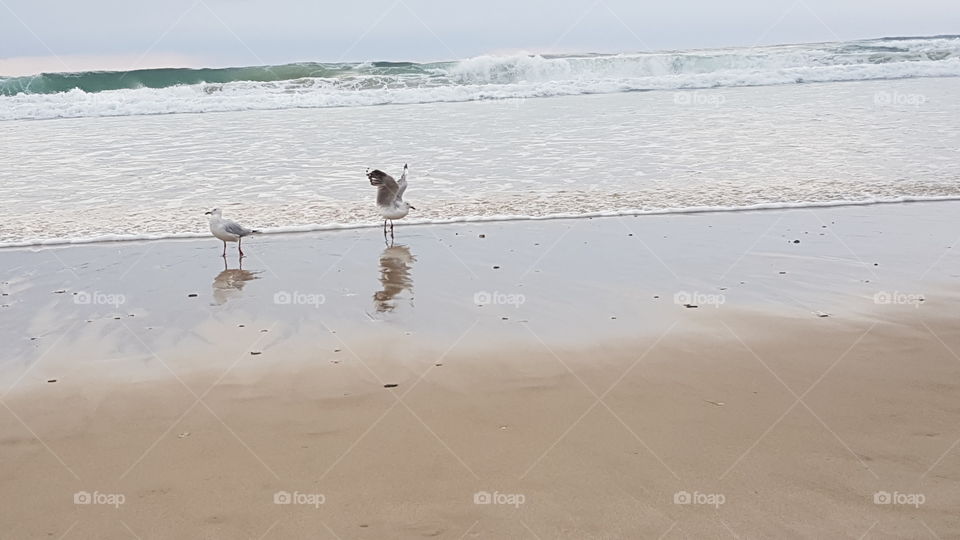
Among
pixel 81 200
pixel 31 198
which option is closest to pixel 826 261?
pixel 81 200

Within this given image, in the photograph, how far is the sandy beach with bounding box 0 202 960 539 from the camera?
3.08 m

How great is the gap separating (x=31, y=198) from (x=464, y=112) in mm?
12073

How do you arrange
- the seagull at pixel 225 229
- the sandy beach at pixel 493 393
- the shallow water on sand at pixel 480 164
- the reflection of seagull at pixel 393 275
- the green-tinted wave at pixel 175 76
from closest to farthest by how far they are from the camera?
the sandy beach at pixel 493 393, the reflection of seagull at pixel 393 275, the seagull at pixel 225 229, the shallow water on sand at pixel 480 164, the green-tinted wave at pixel 175 76

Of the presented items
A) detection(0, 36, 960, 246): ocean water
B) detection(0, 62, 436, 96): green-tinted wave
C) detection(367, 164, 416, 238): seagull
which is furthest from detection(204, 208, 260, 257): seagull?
detection(0, 62, 436, 96): green-tinted wave

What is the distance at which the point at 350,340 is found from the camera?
495cm

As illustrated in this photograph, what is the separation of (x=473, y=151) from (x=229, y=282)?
7.00 m

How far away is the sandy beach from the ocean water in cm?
197

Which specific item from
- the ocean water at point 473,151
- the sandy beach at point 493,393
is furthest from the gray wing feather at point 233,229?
the ocean water at point 473,151

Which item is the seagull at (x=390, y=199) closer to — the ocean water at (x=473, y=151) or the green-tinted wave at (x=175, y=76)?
the ocean water at (x=473, y=151)

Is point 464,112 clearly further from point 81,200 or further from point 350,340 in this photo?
point 350,340

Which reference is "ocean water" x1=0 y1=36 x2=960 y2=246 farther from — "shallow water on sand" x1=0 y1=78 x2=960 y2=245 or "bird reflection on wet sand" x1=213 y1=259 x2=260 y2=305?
"bird reflection on wet sand" x1=213 y1=259 x2=260 y2=305

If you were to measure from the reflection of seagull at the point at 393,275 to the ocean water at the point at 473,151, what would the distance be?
1306mm

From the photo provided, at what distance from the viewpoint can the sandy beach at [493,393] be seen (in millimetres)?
3076

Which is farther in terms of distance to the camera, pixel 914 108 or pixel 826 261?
pixel 914 108
